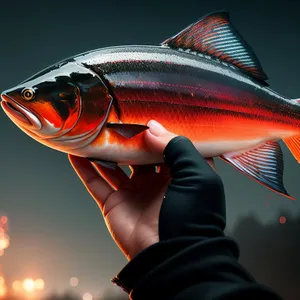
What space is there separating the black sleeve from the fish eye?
0.24 m

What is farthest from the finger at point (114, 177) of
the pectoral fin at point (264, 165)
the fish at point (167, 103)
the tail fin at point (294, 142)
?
the tail fin at point (294, 142)

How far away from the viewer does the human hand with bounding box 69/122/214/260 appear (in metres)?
0.79

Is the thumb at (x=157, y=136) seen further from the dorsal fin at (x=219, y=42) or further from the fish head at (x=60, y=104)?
the dorsal fin at (x=219, y=42)

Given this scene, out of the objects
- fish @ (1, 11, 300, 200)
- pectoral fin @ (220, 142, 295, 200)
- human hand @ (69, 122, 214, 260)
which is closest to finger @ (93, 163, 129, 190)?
human hand @ (69, 122, 214, 260)

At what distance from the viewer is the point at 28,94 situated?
2.35ft

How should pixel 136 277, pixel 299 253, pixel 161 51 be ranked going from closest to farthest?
pixel 136 277
pixel 161 51
pixel 299 253

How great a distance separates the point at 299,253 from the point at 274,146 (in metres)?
1.46

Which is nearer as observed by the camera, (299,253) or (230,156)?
(230,156)

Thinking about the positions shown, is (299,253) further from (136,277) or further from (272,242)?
(136,277)

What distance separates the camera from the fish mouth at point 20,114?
0.71 m

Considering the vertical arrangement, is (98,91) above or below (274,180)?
above

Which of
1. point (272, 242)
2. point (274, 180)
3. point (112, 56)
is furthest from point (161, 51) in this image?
point (272, 242)

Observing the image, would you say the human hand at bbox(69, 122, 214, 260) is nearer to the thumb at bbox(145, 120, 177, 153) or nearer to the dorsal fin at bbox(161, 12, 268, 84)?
the thumb at bbox(145, 120, 177, 153)

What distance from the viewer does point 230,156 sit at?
0.89 metres
